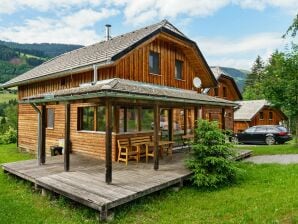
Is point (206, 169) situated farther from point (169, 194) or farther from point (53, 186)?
point (53, 186)

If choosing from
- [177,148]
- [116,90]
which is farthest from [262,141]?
[116,90]

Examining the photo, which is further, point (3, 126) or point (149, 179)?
point (3, 126)

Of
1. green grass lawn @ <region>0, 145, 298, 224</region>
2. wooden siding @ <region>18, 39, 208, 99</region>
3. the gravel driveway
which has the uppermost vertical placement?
wooden siding @ <region>18, 39, 208, 99</region>

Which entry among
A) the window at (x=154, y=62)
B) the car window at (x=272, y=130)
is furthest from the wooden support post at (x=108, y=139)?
the car window at (x=272, y=130)

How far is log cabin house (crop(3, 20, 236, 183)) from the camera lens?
9.34 m

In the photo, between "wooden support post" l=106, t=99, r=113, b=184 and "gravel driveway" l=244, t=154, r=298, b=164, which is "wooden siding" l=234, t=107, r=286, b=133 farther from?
"wooden support post" l=106, t=99, r=113, b=184

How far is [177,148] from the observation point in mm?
15055

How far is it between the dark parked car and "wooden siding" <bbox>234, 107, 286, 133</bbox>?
9708 mm

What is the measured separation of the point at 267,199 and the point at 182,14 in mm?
16464

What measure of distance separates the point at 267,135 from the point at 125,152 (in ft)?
49.4

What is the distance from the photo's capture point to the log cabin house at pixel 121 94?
368 inches

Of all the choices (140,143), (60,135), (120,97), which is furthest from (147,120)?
(120,97)

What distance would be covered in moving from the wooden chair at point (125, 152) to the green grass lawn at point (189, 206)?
2.75 m

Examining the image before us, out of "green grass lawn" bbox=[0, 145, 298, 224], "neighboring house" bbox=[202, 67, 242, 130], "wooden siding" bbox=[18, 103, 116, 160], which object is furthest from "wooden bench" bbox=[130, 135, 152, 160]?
"neighboring house" bbox=[202, 67, 242, 130]
